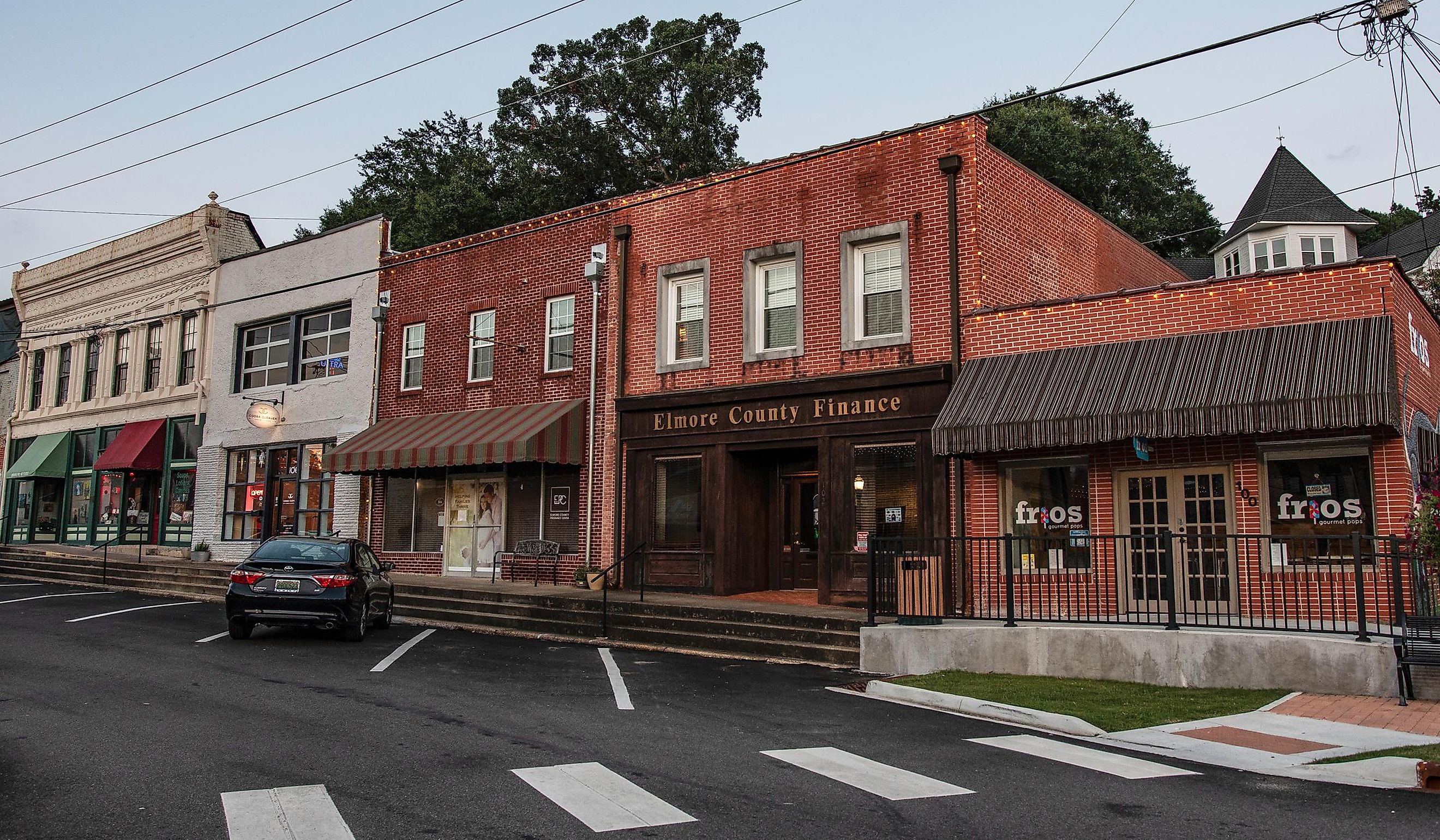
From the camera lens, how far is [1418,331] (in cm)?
1425

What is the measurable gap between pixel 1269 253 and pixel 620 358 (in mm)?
23428

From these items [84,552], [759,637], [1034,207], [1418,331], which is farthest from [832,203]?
[84,552]

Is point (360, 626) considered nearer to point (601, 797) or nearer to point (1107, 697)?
point (601, 797)

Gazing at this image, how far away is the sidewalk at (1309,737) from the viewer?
7.41m

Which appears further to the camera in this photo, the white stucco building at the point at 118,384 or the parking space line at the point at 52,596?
the white stucco building at the point at 118,384

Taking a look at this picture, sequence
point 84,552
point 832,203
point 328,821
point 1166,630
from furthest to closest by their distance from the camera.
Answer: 1. point 84,552
2. point 832,203
3. point 1166,630
4. point 328,821

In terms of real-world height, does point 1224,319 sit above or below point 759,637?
above

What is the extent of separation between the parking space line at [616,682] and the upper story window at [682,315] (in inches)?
248

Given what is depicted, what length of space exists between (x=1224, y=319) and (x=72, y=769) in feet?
43.5

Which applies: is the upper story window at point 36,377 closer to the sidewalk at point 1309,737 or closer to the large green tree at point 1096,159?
the large green tree at point 1096,159

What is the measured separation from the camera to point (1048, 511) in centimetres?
1524

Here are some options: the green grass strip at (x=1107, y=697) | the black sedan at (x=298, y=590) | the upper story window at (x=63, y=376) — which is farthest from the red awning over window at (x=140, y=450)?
the green grass strip at (x=1107, y=697)

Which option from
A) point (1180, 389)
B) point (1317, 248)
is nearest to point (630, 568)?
point (1180, 389)

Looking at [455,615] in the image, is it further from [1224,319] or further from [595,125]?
[595,125]
